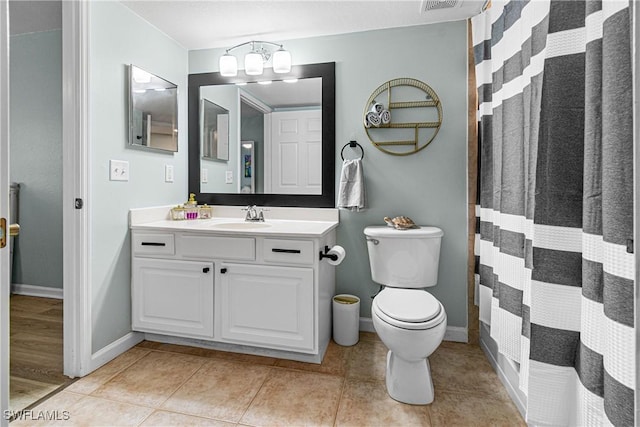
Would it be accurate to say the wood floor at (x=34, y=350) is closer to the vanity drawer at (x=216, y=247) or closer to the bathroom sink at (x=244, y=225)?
the vanity drawer at (x=216, y=247)

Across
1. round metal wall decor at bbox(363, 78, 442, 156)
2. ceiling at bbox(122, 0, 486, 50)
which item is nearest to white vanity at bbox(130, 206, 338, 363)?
round metal wall decor at bbox(363, 78, 442, 156)

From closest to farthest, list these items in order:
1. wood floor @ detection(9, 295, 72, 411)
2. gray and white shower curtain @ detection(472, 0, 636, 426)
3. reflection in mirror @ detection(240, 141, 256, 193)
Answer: gray and white shower curtain @ detection(472, 0, 636, 426) → wood floor @ detection(9, 295, 72, 411) → reflection in mirror @ detection(240, 141, 256, 193)

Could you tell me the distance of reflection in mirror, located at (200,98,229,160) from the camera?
2588 mm

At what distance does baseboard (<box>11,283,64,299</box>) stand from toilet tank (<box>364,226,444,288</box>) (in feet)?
9.53

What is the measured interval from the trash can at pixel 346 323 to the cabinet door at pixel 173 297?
780 mm

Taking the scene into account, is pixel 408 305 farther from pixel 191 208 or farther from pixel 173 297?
pixel 191 208

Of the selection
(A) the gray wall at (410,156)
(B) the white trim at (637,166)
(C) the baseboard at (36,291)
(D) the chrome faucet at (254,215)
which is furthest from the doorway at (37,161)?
(B) the white trim at (637,166)

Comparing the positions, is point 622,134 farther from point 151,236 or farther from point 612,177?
point 151,236

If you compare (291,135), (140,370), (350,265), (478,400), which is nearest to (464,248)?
(350,265)

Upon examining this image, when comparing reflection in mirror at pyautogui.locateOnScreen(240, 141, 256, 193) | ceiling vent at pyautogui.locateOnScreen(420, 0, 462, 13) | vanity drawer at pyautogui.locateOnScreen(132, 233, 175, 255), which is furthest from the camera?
reflection in mirror at pyautogui.locateOnScreen(240, 141, 256, 193)

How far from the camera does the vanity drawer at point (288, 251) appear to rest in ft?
6.05

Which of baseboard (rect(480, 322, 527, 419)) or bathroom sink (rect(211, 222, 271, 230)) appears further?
bathroom sink (rect(211, 222, 271, 230))

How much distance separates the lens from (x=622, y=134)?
2.28 feet

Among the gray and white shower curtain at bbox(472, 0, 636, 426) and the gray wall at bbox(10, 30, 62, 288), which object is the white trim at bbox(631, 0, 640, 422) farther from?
the gray wall at bbox(10, 30, 62, 288)
